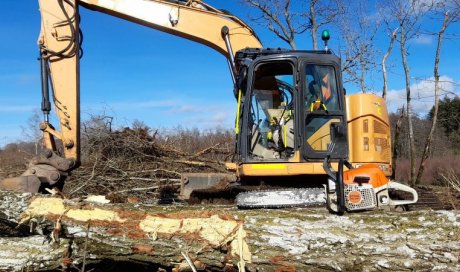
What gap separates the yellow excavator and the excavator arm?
0.01 m

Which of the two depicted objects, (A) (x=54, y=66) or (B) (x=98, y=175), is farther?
(B) (x=98, y=175)

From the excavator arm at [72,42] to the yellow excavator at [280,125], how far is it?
0.04 feet

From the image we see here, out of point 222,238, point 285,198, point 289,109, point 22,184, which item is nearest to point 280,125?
point 289,109

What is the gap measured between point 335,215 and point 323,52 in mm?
2306

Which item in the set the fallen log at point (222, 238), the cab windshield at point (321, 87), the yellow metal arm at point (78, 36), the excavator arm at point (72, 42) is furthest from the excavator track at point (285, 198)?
the yellow metal arm at point (78, 36)

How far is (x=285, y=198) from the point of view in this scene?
537cm

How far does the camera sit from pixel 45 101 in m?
6.50

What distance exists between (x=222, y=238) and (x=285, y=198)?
3.77ft

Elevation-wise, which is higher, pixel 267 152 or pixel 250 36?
pixel 250 36

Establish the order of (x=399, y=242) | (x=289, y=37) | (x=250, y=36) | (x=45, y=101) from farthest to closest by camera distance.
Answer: (x=289, y=37) < (x=250, y=36) < (x=45, y=101) < (x=399, y=242)

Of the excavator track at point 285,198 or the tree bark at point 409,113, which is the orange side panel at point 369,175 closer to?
the excavator track at point 285,198

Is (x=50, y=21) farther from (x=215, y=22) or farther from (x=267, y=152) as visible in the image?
(x=267, y=152)

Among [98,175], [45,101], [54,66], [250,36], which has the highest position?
[250,36]

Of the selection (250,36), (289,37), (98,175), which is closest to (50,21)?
(250,36)
